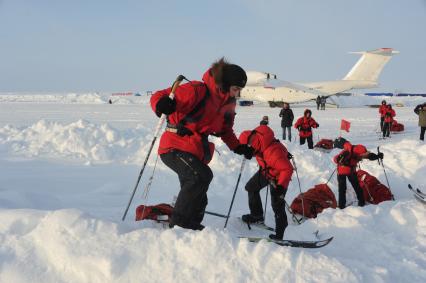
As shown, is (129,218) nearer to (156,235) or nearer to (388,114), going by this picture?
(156,235)

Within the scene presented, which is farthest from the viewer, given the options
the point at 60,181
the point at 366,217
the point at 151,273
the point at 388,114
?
the point at 388,114

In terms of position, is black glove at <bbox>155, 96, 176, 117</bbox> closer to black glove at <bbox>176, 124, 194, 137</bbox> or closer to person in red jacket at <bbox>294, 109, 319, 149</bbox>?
black glove at <bbox>176, 124, 194, 137</bbox>

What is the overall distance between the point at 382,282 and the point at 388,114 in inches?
652

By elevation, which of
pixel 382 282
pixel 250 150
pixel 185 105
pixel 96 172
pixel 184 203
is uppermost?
pixel 185 105

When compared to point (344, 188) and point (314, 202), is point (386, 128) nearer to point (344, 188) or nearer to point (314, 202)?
point (344, 188)

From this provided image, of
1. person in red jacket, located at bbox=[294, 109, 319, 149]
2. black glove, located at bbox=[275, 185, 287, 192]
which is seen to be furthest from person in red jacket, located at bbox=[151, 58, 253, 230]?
person in red jacket, located at bbox=[294, 109, 319, 149]

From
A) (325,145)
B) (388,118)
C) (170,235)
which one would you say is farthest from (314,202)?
(388,118)

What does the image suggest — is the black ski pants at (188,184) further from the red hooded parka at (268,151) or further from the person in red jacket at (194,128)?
the red hooded parka at (268,151)

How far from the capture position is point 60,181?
8.36 m

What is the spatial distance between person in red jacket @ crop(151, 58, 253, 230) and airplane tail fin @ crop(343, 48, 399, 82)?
1836 inches

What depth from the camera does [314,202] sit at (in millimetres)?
6949

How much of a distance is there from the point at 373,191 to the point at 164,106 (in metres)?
5.63

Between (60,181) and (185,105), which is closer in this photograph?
(185,105)

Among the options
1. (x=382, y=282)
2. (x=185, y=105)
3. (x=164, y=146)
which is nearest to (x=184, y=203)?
(x=164, y=146)
